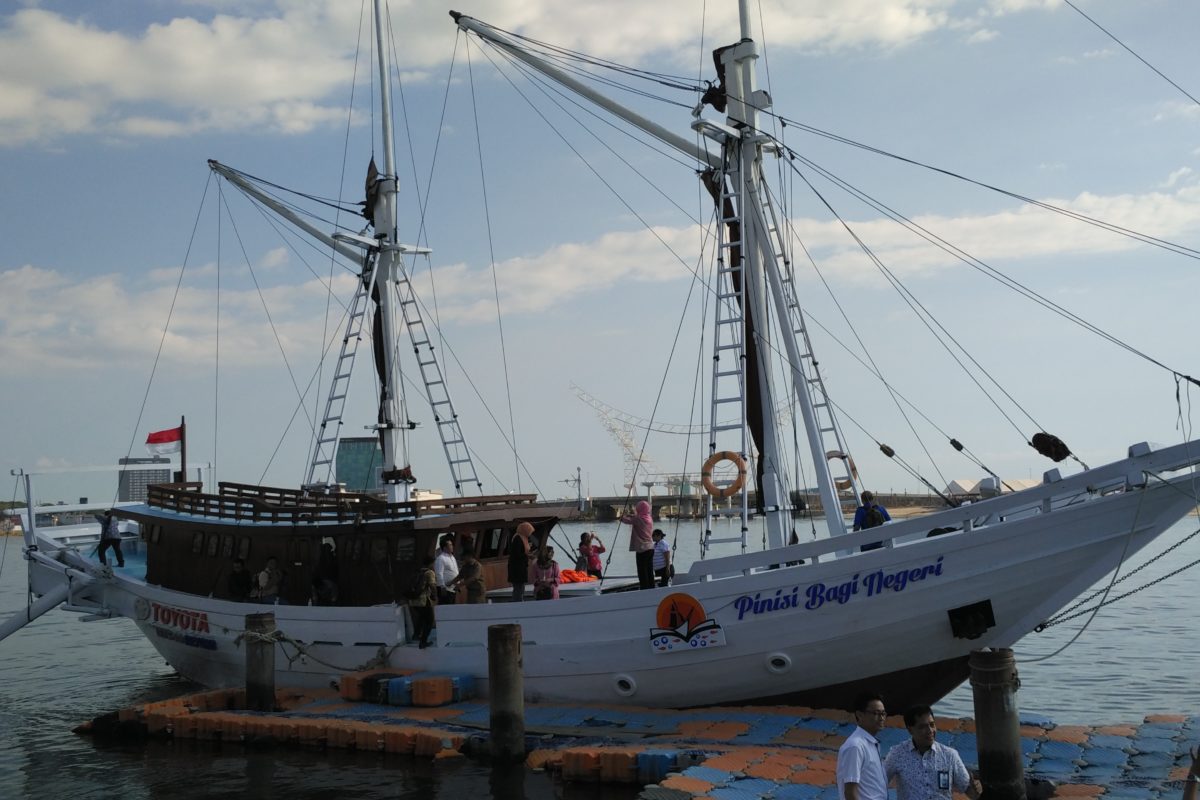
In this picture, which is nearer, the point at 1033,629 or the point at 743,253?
the point at 1033,629

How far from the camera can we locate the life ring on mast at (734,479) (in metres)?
16.9

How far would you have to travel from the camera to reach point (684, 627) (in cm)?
1562

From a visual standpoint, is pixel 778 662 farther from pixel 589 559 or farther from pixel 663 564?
pixel 589 559

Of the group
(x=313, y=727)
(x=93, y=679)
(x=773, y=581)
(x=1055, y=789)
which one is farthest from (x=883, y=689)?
(x=93, y=679)

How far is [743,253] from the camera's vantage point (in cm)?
1802

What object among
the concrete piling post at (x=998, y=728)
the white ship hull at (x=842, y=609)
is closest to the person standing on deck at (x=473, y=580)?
the white ship hull at (x=842, y=609)

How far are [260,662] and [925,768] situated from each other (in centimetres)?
1349

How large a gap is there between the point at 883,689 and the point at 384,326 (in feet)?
52.6

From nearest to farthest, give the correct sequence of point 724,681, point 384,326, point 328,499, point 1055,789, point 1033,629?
point 1055,789
point 1033,629
point 724,681
point 328,499
point 384,326

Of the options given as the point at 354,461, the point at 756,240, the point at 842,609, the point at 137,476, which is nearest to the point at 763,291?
the point at 756,240

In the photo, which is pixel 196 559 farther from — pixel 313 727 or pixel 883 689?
pixel 883 689

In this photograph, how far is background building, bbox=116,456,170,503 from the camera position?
92.2 feet

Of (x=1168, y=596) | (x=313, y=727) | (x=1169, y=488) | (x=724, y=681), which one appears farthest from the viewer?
(x=1168, y=596)

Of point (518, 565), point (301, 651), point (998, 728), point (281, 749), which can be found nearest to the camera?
point (998, 728)
